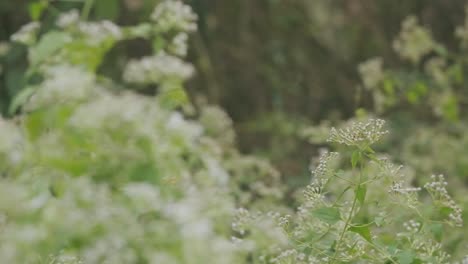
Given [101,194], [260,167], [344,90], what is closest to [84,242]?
[101,194]

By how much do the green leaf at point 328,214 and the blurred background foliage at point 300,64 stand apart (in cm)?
269

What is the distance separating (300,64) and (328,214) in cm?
336

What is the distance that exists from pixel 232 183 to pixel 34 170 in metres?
1.05

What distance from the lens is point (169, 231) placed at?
101cm

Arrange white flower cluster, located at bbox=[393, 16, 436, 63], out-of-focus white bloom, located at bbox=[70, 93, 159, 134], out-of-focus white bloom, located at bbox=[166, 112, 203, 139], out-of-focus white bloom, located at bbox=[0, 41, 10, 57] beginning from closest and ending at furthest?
out-of-focus white bloom, located at bbox=[70, 93, 159, 134] → out-of-focus white bloom, located at bbox=[166, 112, 203, 139] → out-of-focus white bloom, located at bbox=[0, 41, 10, 57] → white flower cluster, located at bbox=[393, 16, 436, 63]

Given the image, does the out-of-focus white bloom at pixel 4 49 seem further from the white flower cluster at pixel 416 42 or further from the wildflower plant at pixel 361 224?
the wildflower plant at pixel 361 224

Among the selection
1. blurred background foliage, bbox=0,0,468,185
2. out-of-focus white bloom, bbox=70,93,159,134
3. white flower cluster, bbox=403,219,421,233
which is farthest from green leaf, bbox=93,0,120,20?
white flower cluster, bbox=403,219,421,233

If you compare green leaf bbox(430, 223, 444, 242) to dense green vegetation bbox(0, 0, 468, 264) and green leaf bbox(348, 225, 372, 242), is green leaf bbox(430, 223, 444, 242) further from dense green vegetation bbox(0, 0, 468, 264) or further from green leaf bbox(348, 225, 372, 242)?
green leaf bbox(348, 225, 372, 242)

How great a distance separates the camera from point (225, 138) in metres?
2.97

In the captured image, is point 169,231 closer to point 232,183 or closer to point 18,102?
point 18,102

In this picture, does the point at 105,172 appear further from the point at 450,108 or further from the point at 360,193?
the point at 450,108

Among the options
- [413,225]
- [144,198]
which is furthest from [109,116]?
[413,225]

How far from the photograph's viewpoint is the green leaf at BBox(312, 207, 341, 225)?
1.26 m

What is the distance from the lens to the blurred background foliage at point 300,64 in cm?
423
